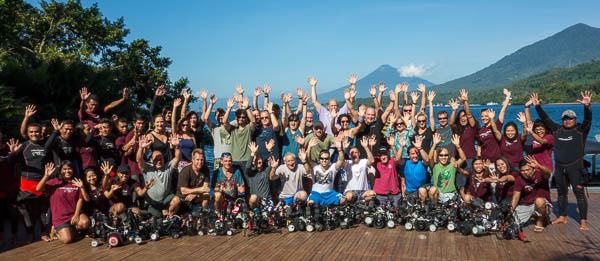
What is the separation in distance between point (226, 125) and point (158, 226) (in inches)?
105

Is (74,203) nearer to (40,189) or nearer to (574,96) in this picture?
(40,189)

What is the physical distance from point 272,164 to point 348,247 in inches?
88.3

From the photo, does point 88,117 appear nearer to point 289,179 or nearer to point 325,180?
point 289,179

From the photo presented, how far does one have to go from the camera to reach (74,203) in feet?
23.6

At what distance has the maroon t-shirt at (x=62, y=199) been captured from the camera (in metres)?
Result: 7.09

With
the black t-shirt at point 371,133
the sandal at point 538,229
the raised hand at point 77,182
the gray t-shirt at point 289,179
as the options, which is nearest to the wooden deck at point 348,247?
the sandal at point 538,229

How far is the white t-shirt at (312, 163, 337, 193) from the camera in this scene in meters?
8.36

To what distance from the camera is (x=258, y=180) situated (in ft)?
27.2

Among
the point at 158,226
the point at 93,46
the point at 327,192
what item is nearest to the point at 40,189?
the point at 158,226

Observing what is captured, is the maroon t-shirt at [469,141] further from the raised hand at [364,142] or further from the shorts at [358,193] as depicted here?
the shorts at [358,193]

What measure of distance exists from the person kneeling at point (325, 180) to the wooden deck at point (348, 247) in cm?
85

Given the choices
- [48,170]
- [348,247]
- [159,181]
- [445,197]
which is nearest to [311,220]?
[348,247]

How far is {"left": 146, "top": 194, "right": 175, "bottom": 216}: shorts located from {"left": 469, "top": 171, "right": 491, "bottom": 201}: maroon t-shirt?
5.49 m

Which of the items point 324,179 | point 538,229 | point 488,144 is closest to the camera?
point 538,229
